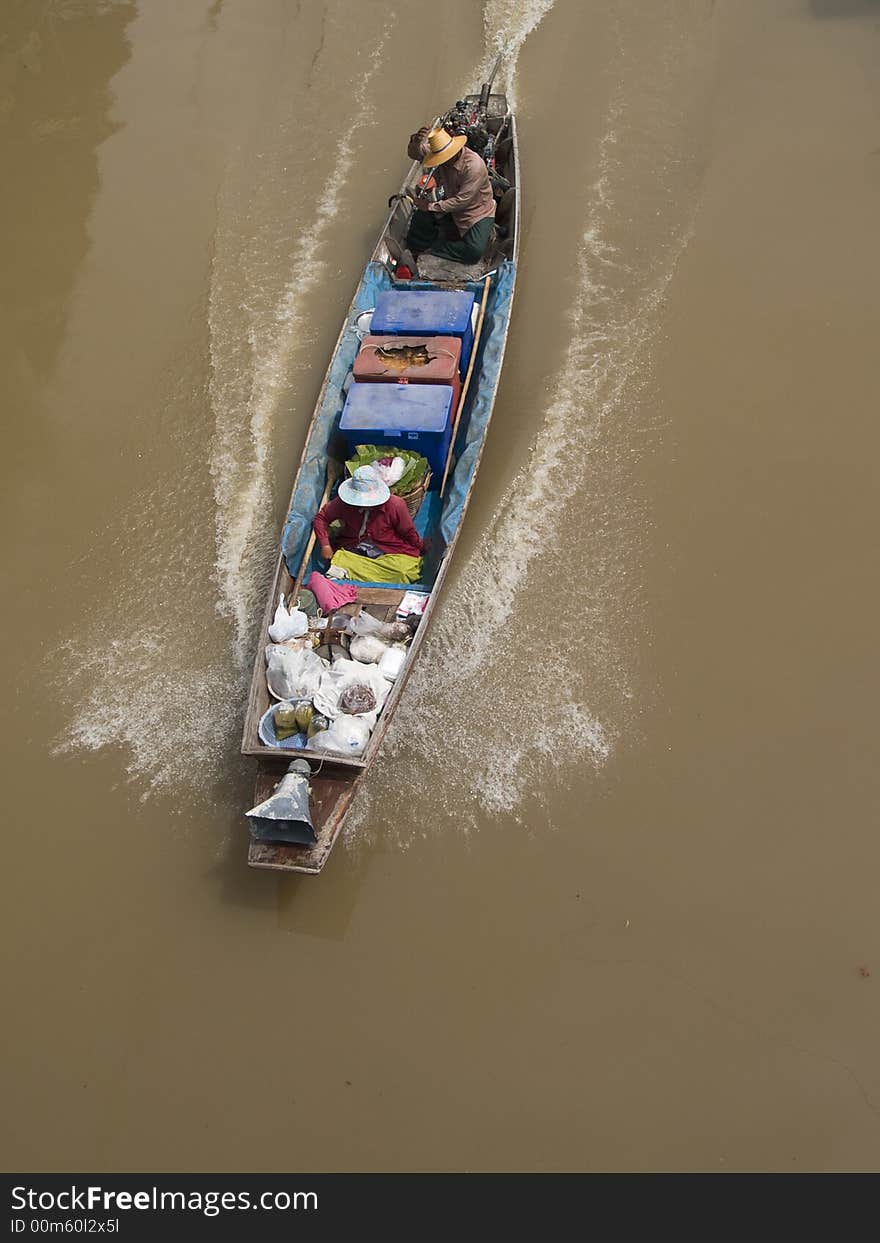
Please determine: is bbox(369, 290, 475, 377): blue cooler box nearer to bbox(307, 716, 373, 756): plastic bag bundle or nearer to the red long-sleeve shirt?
the red long-sleeve shirt

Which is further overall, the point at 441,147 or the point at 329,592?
the point at 441,147

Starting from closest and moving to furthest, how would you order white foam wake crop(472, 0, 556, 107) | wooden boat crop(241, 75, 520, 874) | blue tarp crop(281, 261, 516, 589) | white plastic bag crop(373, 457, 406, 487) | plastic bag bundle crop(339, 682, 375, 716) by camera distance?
wooden boat crop(241, 75, 520, 874), plastic bag bundle crop(339, 682, 375, 716), blue tarp crop(281, 261, 516, 589), white plastic bag crop(373, 457, 406, 487), white foam wake crop(472, 0, 556, 107)

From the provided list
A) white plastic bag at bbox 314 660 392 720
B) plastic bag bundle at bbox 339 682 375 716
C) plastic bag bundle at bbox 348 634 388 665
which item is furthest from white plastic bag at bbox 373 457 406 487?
plastic bag bundle at bbox 339 682 375 716

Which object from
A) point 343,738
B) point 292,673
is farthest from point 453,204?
point 343,738

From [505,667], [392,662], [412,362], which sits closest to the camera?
[392,662]

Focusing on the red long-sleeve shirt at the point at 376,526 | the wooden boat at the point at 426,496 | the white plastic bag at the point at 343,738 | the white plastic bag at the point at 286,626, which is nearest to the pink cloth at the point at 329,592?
the wooden boat at the point at 426,496

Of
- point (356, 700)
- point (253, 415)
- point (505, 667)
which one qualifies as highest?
point (253, 415)

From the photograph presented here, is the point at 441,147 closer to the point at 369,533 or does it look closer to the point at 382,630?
the point at 369,533
